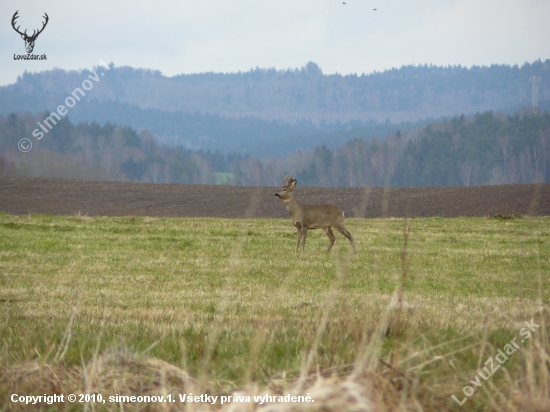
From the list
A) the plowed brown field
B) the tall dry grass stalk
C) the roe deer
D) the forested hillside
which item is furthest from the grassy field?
the forested hillside

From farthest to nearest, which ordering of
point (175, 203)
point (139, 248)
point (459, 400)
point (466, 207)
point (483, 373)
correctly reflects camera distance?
point (175, 203) < point (466, 207) < point (139, 248) < point (483, 373) < point (459, 400)

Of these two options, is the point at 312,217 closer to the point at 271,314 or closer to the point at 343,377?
the point at 271,314

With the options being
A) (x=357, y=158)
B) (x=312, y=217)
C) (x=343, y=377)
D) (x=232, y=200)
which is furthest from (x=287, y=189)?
(x=357, y=158)

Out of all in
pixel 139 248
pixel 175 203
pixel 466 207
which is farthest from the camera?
pixel 175 203

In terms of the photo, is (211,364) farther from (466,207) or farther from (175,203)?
(175,203)

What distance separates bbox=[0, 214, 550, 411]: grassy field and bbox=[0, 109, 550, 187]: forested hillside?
95650 mm

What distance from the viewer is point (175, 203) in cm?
4444

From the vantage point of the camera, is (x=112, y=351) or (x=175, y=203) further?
(x=175, y=203)

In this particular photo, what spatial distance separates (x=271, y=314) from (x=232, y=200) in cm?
3538

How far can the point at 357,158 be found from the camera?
140000mm

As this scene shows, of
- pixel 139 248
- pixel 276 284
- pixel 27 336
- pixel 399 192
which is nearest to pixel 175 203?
pixel 399 192

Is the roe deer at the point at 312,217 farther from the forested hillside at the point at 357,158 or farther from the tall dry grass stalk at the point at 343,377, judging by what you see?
the forested hillside at the point at 357,158

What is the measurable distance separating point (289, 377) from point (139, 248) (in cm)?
1426

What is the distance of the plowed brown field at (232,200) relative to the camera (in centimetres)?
3847
